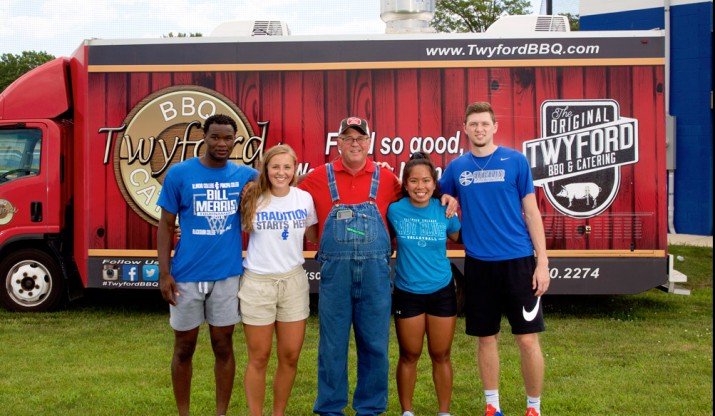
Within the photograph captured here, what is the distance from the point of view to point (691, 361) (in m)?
5.72

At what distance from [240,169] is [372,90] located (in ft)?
10.5

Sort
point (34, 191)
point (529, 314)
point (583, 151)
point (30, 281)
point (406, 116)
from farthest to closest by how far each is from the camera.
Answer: point (30, 281) < point (34, 191) < point (406, 116) < point (583, 151) < point (529, 314)

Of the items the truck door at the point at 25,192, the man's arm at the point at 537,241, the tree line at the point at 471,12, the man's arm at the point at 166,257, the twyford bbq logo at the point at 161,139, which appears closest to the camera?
the man's arm at the point at 166,257

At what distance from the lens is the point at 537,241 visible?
4160 millimetres

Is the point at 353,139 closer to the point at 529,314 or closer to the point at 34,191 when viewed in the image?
the point at 529,314

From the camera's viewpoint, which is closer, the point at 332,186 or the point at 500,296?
the point at 332,186

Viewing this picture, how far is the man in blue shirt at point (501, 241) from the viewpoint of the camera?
13.5ft

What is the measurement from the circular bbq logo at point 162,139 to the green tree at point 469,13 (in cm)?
2008

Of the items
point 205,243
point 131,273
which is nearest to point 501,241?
point 205,243

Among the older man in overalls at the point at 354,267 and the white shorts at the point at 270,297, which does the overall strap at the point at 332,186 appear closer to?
the older man in overalls at the point at 354,267

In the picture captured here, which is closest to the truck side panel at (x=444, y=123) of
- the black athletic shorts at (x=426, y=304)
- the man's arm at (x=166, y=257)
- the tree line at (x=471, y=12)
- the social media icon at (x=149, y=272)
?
the social media icon at (x=149, y=272)

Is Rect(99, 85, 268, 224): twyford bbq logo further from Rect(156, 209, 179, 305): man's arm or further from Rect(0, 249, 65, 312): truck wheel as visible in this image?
Rect(156, 209, 179, 305): man's arm

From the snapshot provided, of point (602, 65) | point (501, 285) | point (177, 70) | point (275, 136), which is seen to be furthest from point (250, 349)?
point (602, 65)

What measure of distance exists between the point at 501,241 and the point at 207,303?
5.39ft
